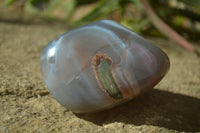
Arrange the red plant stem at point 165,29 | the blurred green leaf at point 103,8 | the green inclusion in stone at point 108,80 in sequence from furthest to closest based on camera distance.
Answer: the blurred green leaf at point 103,8
the red plant stem at point 165,29
the green inclusion in stone at point 108,80

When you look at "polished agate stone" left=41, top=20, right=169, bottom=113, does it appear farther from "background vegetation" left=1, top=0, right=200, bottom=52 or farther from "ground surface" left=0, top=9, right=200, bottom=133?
"background vegetation" left=1, top=0, right=200, bottom=52

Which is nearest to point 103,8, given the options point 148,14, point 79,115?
point 148,14

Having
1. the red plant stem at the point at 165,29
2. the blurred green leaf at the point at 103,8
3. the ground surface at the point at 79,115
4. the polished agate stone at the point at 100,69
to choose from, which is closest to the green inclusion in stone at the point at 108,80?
the polished agate stone at the point at 100,69

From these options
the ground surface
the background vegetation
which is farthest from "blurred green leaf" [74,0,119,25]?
the ground surface

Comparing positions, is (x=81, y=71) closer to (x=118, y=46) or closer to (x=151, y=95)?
(x=118, y=46)

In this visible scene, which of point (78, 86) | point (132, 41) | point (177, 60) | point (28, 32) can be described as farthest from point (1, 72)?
point (177, 60)

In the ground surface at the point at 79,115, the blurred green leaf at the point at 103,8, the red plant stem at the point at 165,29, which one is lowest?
the ground surface at the point at 79,115

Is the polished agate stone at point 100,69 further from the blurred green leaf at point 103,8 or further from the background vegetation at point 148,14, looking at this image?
the blurred green leaf at point 103,8
